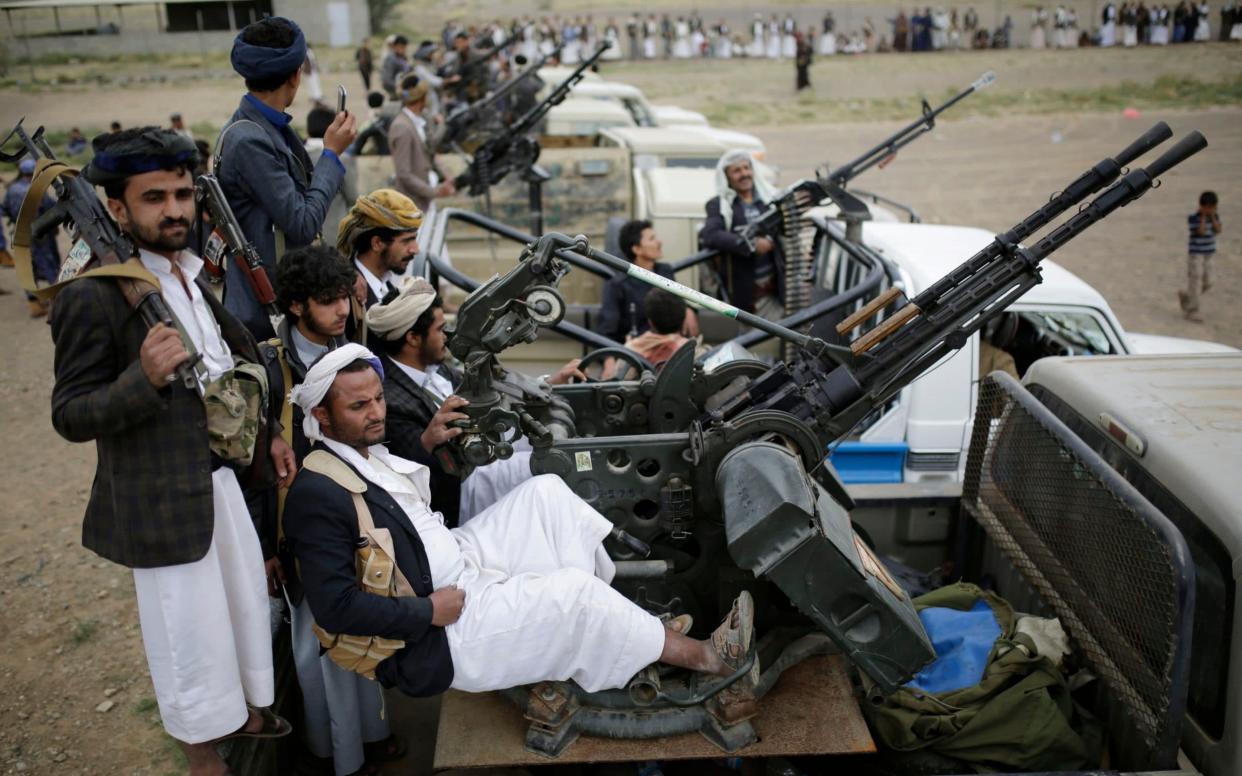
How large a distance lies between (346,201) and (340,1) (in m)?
34.7

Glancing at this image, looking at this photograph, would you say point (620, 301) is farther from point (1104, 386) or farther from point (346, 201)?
point (1104, 386)

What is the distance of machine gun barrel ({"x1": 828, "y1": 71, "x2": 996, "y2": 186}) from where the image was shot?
6473 mm

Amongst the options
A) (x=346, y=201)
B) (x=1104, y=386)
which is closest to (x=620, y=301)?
(x=346, y=201)

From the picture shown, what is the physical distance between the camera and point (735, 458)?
3.34m

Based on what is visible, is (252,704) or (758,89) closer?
(252,704)

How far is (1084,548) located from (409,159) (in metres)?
5.94

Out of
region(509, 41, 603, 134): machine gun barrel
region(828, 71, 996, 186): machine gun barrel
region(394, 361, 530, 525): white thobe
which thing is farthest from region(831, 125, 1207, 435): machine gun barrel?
region(509, 41, 603, 134): machine gun barrel

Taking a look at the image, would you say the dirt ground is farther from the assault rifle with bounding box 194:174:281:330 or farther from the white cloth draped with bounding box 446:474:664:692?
the assault rifle with bounding box 194:174:281:330

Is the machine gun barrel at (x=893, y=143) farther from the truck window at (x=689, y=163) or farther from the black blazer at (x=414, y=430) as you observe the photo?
the black blazer at (x=414, y=430)

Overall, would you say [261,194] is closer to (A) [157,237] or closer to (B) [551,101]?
(A) [157,237]

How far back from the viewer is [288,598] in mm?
3502

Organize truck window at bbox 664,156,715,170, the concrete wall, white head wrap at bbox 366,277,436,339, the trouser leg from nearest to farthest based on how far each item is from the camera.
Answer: white head wrap at bbox 366,277,436,339
truck window at bbox 664,156,715,170
the trouser leg
the concrete wall

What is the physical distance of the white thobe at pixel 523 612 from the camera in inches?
123

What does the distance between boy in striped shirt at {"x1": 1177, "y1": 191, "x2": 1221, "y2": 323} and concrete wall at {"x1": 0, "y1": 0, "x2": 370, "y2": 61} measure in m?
27.0
